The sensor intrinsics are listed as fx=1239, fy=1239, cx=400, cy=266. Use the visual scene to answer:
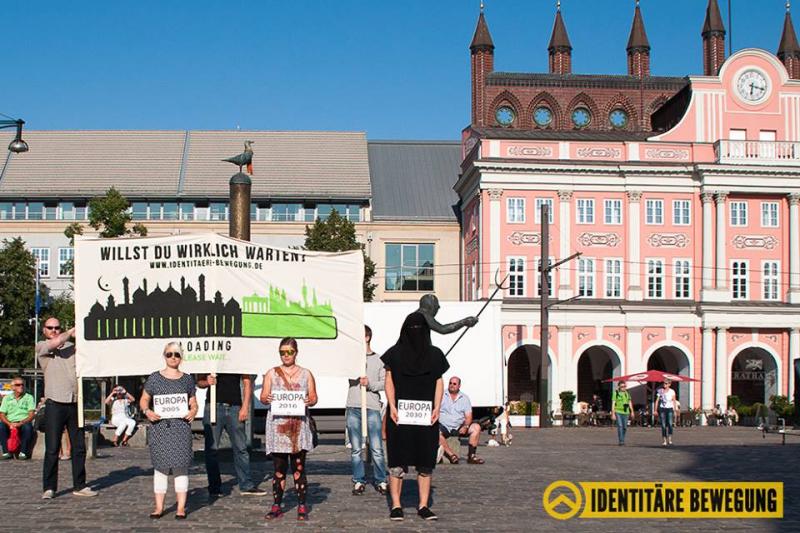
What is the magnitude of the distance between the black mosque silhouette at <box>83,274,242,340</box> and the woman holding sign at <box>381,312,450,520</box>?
347cm

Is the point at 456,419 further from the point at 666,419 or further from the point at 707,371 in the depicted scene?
the point at 707,371

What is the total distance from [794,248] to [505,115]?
1815cm

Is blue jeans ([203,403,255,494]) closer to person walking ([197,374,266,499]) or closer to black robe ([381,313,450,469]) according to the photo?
person walking ([197,374,266,499])

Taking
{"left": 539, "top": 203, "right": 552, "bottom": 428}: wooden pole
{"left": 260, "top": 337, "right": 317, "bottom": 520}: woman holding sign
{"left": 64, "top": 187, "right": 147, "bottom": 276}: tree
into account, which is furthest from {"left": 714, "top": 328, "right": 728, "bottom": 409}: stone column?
{"left": 260, "top": 337, "right": 317, "bottom": 520}: woman holding sign

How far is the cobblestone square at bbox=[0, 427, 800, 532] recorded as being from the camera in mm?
11828

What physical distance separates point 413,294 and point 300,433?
60.7 metres

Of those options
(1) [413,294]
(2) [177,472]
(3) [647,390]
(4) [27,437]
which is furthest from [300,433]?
(1) [413,294]

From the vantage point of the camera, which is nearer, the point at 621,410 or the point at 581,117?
the point at 621,410

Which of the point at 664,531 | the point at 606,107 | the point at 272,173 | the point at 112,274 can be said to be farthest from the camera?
the point at 272,173

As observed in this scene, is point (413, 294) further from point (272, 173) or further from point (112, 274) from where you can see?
point (112, 274)

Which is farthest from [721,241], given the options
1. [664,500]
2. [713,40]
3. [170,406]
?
[170,406]

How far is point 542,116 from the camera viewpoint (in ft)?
235

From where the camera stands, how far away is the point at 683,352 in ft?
200

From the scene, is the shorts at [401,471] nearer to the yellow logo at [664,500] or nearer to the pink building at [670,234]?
the yellow logo at [664,500]
